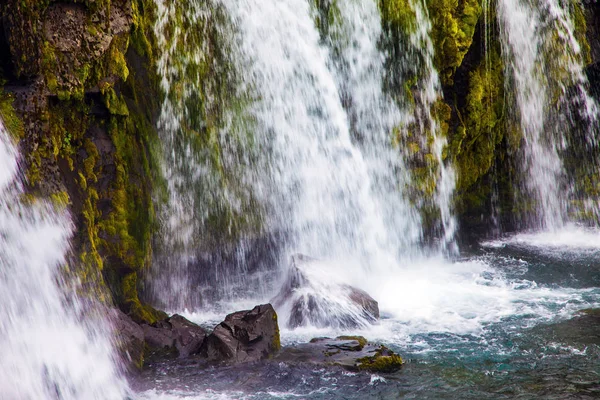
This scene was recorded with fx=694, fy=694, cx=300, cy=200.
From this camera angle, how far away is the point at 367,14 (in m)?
12.1

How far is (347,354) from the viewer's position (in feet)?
26.0

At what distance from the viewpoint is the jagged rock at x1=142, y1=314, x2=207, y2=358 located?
826cm

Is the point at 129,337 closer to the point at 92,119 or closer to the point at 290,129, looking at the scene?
the point at 92,119

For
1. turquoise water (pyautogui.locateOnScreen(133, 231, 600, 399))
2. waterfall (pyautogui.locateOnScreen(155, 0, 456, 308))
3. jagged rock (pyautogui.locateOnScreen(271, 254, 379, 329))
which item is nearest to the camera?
turquoise water (pyautogui.locateOnScreen(133, 231, 600, 399))

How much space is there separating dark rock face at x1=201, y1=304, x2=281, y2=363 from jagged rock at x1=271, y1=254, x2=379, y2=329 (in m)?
1.05

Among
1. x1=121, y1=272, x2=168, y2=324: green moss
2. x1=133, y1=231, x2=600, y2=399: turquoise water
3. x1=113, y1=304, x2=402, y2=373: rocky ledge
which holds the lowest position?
x1=133, y1=231, x2=600, y2=399: turquoise water

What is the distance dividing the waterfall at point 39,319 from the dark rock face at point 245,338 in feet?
3.79

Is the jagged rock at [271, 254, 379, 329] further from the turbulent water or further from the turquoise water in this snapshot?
the turquoise water

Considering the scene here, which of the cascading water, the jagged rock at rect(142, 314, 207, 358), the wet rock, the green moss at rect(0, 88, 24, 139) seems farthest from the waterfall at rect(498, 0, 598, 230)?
the green moss at rect(0, 88, 24, 139)

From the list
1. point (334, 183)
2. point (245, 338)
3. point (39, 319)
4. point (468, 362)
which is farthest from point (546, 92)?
point (39, 319)

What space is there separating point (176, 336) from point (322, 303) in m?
2.06

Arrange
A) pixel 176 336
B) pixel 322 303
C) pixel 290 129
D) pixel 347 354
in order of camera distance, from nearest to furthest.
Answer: pixel 347 354
pixel 176 336
pixel 322 303
pixel 290 129

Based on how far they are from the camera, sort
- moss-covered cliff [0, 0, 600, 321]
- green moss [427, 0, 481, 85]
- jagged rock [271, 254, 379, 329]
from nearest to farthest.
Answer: moss-covered cliff [0, 0, 600, 321]
jagged rock [271, 254, 379, 329]
green moss [427, 0, 481, 85]

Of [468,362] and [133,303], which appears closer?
[468,362]
